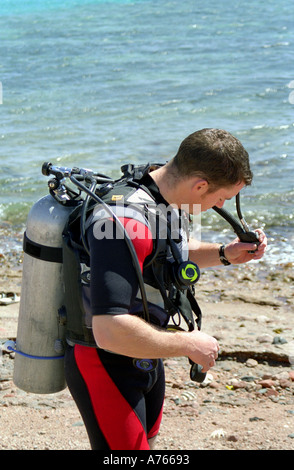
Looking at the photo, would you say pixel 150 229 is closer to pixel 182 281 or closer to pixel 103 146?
pixel 182 281

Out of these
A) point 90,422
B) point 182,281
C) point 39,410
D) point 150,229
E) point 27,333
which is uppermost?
point 150,229

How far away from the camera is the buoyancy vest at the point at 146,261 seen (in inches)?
103

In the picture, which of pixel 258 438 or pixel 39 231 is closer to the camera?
pixel 39 231

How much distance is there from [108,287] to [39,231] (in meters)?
0.60

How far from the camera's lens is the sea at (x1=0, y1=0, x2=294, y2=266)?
9.44 metres

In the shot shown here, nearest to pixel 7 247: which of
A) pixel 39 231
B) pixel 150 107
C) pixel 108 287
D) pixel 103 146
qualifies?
pixel 103 146

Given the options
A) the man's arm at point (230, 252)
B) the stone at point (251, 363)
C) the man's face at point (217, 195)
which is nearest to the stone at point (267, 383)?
the stone at point (251, 363)

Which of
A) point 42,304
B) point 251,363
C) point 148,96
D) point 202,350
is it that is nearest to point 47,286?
point 42,304

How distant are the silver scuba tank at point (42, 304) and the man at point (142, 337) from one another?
182mm

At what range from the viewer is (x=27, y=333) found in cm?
309

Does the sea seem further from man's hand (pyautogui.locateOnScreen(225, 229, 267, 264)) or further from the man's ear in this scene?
the man's ear

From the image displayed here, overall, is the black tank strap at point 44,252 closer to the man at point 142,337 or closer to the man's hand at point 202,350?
the man at point 142,337

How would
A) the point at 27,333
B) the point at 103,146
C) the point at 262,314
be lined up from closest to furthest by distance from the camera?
the point at 27,333 → the point at 262,314 → the point at 103,146

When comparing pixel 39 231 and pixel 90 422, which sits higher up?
pixel 39 231
